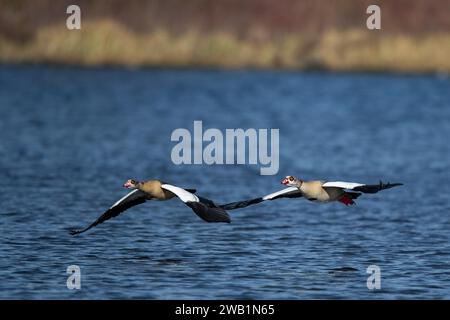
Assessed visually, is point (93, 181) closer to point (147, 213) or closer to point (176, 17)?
point (147, 213)

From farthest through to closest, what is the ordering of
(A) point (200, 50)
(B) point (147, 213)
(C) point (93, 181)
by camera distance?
(A) point (200, 50) → (C) point (93, 181) → (B) point (147, 213)

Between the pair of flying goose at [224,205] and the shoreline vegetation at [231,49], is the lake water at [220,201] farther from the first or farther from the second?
the shoreline vegetation at [231,49]

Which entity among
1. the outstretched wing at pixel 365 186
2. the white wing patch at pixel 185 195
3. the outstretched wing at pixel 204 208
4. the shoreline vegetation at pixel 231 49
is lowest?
the outstretched wing at pixel 204 208

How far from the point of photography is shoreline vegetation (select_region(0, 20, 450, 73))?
2029 inches

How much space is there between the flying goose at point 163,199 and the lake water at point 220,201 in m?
0.55

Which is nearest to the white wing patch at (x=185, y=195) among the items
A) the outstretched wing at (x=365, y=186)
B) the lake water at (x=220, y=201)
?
the lake water at (x=220, y=201)

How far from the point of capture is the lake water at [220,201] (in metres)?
16.4

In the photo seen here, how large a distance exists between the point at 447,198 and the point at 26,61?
32.8 meters

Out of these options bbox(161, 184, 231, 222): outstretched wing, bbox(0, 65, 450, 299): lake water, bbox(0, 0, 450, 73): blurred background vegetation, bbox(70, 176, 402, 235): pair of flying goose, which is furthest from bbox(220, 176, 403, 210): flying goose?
bbox(0, 0, 450, 73): blurred background vegetation

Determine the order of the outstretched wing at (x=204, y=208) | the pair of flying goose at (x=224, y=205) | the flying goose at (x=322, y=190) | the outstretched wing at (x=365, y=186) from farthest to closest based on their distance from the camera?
the flying goose at (x=322, y=190)
the outstretched wing at (x=365, y=186)
the pair of flying goose at (x=224, y=205)
the outstretched wing at (x=204, y=208)

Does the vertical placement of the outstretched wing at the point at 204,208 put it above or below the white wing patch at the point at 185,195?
below

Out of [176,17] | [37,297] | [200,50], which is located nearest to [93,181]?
[37,297]

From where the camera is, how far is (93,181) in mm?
25578
